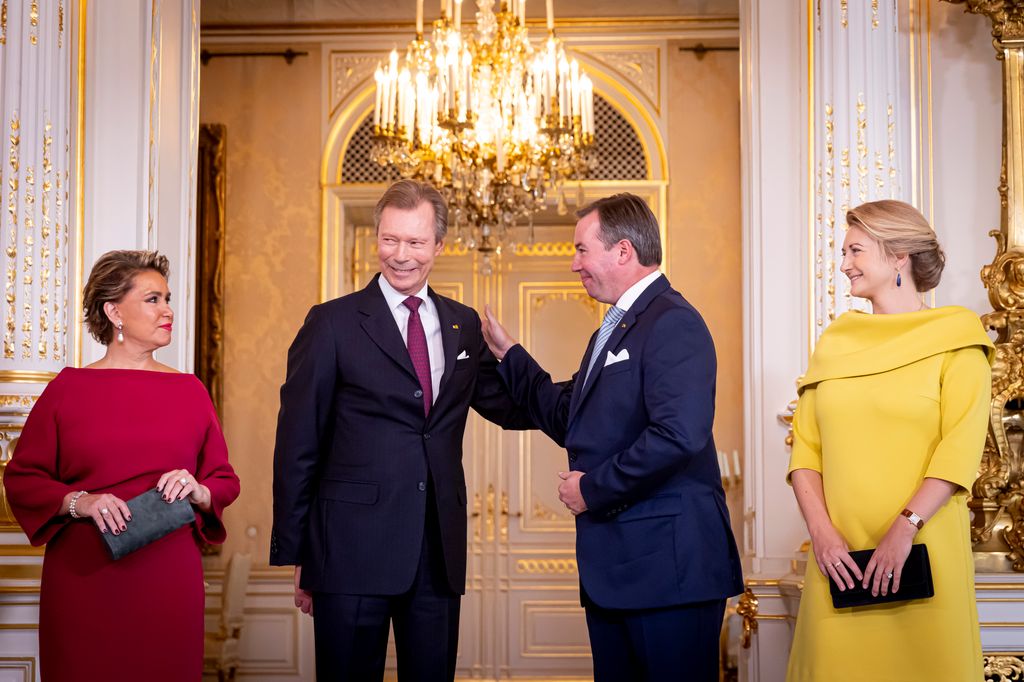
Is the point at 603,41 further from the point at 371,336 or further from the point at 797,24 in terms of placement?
the point at 371,336

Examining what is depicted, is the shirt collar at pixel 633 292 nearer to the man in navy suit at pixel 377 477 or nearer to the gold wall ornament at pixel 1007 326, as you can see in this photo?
the man in navy suit at pixel 377 477

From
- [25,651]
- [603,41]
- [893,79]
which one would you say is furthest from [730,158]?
[25,651]

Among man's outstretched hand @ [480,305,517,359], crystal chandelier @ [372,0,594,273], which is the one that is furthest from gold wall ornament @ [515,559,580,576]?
man's outstretched hand @ [480,305,517,359]

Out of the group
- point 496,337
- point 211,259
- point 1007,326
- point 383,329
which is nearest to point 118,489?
point 383,329

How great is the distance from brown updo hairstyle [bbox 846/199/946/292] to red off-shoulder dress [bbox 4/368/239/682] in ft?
6.21

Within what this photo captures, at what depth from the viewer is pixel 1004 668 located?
3.53m

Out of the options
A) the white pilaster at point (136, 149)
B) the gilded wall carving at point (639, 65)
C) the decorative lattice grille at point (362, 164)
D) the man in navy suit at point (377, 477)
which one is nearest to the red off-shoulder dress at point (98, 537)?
the man in navy suit at point (377, 477)

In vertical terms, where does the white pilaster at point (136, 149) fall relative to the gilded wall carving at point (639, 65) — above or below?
below

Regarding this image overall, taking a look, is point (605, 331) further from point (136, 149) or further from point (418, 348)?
point (136, 149)

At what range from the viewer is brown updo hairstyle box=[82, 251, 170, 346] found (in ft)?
10.6

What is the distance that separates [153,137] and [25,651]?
1807mm

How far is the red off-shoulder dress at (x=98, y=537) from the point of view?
3.03m

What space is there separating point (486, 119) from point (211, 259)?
2462 millimetres

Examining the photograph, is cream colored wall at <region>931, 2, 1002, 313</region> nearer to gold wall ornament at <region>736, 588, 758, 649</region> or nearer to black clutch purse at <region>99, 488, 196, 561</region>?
gold wall ornament at <region>736, 588, 758, 649</region>
